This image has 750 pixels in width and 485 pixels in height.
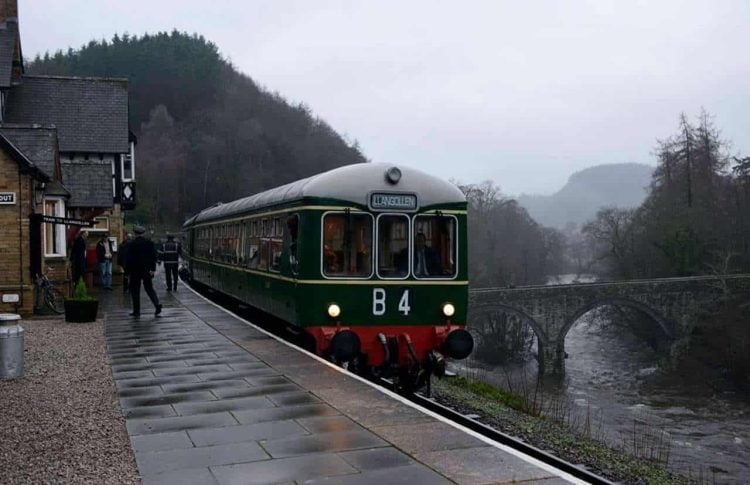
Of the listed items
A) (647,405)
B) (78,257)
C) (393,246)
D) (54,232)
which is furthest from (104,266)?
(647,405)

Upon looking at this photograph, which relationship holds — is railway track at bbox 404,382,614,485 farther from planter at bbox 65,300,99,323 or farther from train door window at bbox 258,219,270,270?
planter at bbox 65,300,99,323

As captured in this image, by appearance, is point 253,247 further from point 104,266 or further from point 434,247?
point 104,266

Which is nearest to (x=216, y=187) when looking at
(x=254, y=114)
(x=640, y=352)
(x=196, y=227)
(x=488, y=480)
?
(x=254, y=114)

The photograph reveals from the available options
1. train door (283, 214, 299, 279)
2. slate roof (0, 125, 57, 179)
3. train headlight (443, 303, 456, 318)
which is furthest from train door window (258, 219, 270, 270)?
slate roof (0, 125, 57, 179)

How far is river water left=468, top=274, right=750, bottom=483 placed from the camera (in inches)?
696

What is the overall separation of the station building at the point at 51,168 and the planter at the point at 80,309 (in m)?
1.73

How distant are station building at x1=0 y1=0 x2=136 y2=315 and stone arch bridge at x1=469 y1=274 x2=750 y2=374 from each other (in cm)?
2346

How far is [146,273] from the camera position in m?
14.4

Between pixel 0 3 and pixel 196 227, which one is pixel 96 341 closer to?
pixel 196 227

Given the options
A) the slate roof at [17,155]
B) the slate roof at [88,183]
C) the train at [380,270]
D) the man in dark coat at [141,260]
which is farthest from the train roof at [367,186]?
the slate roof at [88,183]

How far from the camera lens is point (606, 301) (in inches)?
1873

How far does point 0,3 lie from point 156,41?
6349 cm

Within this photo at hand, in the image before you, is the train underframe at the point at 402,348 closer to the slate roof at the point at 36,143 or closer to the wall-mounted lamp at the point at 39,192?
the wall-mounted lamp at the point at 39,192

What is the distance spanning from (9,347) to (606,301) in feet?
141
